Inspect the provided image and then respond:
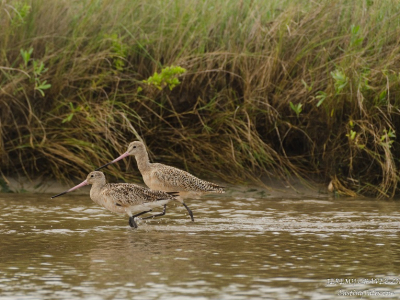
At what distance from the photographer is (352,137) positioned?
10391mm

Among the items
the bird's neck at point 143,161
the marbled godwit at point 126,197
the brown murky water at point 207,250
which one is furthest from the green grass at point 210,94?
the marbled godwit at point 126,197

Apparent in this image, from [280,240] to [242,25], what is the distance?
4.55m

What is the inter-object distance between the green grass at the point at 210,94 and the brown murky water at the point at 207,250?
59 cm

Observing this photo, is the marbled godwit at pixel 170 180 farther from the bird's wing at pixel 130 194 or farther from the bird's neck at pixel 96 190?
the bird's neck at pixel 96 190

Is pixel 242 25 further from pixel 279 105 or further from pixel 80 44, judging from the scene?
pixel 80 44

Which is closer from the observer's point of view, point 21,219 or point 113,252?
point 113,252

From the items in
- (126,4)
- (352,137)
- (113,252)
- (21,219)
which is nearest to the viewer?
(113,252)

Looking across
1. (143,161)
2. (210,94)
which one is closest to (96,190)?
(143,161)

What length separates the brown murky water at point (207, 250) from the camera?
19.4ft

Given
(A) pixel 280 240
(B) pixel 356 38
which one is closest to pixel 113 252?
(A) pixel 280 240

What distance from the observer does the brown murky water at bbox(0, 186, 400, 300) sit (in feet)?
19.4

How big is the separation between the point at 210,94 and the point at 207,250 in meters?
4.26

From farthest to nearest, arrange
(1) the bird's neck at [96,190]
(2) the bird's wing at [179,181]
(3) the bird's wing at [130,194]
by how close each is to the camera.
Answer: (2) the bird's wing at [179,181] < (1) the bird's neck at [96,190] < (3) the bird's wing at [130,194]

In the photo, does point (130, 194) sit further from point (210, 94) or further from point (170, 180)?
point (210, 94)
